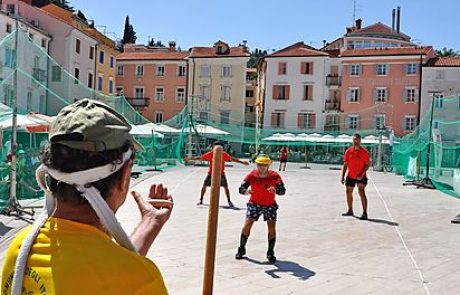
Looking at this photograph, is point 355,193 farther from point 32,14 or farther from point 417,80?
point 417,80

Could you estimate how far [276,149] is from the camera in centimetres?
5678

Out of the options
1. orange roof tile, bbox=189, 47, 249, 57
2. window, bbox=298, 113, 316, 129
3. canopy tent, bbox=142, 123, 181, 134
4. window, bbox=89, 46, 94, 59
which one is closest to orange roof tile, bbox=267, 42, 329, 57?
orange roof tile, bbox=189, 47, 249, 57

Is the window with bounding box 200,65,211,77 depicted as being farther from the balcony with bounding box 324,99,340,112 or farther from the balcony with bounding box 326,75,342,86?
the balcony with bounding box 324,99,340,112

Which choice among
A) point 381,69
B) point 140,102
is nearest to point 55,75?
point 140,102

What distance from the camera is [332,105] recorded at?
207ft

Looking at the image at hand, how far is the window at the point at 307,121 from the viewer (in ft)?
207

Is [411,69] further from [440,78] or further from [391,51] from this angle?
[440,78]

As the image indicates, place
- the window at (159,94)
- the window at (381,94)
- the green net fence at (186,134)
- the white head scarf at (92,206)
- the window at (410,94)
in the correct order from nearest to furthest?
the white head scarf at (92,206), the green net fence at (186,134), the window at (410,94), the window at (381,94), the window at (159,94)

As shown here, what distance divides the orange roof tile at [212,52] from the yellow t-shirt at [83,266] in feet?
210

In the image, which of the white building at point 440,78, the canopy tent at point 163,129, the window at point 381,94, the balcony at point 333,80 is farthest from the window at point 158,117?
the canopy tent at point 163,129

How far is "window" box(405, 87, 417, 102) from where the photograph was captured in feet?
195

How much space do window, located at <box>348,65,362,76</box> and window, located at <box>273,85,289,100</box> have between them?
266 inches

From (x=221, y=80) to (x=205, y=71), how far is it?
213cm

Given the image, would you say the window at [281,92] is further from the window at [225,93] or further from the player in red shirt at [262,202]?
the player in red shirt at [262,202]
